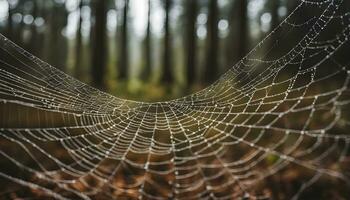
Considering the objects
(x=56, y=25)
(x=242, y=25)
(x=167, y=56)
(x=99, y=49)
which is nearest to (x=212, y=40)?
(x=242, y=25)

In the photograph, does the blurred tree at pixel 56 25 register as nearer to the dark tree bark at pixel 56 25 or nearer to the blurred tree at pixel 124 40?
the dark tree bark at pixel 56 25

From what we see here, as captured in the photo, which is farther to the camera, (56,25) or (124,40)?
(56,25)

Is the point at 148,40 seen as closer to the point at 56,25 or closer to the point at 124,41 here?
the point at 124,41

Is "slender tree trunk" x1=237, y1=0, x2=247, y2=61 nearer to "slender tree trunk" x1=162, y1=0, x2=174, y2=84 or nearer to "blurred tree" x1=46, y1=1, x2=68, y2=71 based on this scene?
"slender tree trunk" x1=162, y1=0, x2=174, y2=84

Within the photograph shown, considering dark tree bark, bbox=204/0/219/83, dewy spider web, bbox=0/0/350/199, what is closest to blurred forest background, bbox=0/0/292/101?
dark tree bark, bbox=204/0/219/83

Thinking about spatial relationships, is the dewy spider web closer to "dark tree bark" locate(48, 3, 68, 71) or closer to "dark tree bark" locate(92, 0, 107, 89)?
"dark tree bark" locate(92, 0, 107, 89)

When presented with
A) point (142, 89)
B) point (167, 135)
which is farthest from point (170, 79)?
point (167, 135)

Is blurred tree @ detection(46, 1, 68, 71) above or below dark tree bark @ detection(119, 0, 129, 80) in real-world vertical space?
above

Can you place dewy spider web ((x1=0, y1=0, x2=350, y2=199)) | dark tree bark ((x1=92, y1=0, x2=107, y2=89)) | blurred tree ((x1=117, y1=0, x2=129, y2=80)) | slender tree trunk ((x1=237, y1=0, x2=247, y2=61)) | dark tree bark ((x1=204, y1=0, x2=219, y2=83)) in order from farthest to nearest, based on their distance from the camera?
blurred tree ((x1=117, y1=0, x2=129, y2=80)), dark tree bark ((x1=204, y1=0, x2=219, y2=83)), dark tree bark ((x1=92, y1=0, x2=107, y2=89)), slender tree trunk ((x1=237, y1=0, x2=247, y2=61)), dewy spider web ((x1=0, y1=0, x2=350, y2=199))

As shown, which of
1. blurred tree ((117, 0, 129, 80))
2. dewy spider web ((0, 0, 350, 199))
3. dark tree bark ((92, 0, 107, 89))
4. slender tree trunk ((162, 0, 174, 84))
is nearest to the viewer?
dewy spider web ((0, 0, 350, 199))

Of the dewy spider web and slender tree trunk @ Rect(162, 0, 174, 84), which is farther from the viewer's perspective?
slender tree trunk @ Rect(162, 0, 174, 84)

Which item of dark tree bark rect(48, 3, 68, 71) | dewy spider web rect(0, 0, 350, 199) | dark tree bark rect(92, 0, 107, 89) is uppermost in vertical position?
dark tree bark rect(48, 3, 68, 71)
